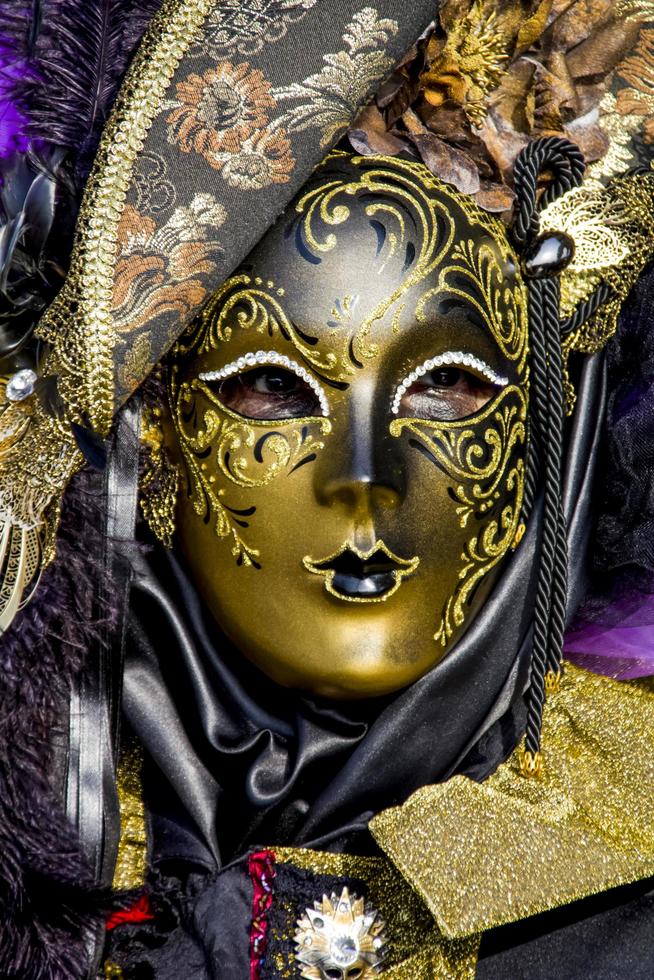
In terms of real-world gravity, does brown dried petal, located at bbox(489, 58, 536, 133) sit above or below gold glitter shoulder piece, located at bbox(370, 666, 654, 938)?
above

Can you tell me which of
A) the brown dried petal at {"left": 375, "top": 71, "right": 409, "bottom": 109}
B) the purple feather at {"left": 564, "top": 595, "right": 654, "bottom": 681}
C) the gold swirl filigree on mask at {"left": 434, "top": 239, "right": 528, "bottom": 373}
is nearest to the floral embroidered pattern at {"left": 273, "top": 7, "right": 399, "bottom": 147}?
the brown dried petal at {"left": 375, "top": 71, "right": 409, "bottom": 109}

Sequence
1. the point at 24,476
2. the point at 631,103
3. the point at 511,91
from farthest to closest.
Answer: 1. the point at 631,103
2. the point at 511,91
3. the point at 24,476

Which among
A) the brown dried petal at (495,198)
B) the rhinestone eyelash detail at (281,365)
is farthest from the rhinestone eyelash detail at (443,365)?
the brown dried petal at (495,198)

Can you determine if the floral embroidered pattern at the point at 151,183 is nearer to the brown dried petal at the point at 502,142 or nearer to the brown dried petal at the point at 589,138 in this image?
the brown dried petal at the point at 502,142

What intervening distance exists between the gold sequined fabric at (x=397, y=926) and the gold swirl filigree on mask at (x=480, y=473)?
0.38 meters

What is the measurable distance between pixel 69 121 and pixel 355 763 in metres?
1.09

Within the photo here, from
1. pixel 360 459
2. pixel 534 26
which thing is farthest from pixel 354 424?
pixel 534 26

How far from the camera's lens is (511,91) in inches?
78.2

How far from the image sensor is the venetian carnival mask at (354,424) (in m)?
1.82

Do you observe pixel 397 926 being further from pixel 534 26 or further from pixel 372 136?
pixel 534 26

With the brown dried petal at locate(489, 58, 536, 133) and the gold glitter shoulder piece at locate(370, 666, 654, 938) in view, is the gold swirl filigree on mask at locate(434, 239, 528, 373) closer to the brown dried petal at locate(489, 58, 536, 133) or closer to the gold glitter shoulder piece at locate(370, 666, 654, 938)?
the brown dried petal at locate(489, 58, 536, 133)

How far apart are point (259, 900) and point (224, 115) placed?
118cm

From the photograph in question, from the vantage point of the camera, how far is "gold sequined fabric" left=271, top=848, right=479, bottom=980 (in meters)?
1.78

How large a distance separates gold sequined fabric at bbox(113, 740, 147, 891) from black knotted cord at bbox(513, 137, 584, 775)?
0.69m
